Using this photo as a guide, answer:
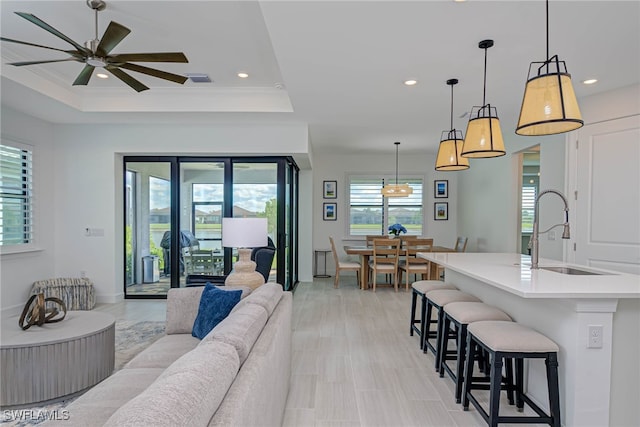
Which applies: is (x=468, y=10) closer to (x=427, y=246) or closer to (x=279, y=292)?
(x=279, y=292)

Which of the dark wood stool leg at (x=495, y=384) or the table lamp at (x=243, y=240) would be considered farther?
the table lamp at (x=243, y=240)

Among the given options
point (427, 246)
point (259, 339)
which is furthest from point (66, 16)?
point (427, 246)

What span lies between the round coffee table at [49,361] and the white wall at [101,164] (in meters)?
2.79

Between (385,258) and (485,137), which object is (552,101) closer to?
(485,137)

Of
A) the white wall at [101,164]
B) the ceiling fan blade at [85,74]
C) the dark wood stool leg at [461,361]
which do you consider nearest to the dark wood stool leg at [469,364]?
the dark wood stool leg at [461,361]

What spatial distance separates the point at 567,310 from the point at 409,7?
2.03m

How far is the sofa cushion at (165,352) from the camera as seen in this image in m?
2.06

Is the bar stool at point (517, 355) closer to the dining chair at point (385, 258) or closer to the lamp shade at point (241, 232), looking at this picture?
the lamp shade at point (241, 232)

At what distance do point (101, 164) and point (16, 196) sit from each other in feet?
3.53

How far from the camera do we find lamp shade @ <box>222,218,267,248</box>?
2895mm

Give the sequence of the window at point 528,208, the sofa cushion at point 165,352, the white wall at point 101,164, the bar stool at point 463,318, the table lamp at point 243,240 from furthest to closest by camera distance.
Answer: the window at point 528,208
the white wall at point 101,164
the table lamp at point 243,240
the bar stool at point 463,318
the sofa cushion at point 165,352

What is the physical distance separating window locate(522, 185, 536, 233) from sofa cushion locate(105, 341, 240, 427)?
8007mm

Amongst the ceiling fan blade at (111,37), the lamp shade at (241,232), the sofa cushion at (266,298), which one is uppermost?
the ceiling fan blade at (111,37)

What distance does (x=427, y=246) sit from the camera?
6.61 meters
